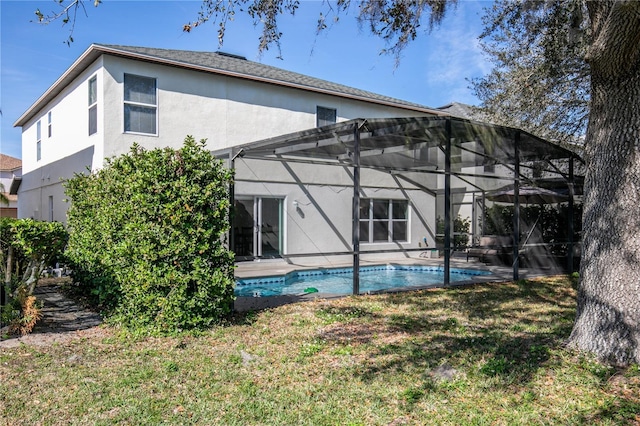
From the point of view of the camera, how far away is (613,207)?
195 inches

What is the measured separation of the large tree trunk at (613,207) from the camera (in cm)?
472

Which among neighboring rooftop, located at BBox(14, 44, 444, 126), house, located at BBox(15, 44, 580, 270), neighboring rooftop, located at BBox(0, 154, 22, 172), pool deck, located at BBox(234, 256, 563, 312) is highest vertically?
neighboring rooftop, located at BBox(0, 154, 22, 172)

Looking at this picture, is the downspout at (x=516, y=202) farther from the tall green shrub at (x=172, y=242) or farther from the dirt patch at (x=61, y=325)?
the dirt patch at (x=61, y=325)

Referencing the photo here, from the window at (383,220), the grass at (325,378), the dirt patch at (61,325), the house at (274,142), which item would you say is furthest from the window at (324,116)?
the grass at (325,378)

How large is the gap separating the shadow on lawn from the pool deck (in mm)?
1713

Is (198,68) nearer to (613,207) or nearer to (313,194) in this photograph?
(313,194)

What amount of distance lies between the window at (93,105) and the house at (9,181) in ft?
38.9

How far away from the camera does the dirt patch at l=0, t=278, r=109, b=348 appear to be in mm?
5652

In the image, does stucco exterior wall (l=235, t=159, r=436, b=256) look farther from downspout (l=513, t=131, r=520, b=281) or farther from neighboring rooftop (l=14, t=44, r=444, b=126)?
A: downspout (l=513, t=131, r=520, b=281)

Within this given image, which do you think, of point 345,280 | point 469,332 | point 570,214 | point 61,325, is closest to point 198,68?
point 345,280

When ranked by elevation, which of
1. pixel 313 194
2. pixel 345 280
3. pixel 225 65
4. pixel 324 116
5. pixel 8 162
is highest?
pixel 8 162

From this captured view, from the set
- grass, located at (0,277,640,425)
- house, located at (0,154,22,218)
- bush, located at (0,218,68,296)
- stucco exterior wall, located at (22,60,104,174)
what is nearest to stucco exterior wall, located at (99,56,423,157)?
stucco exterior wall, located at (22,60,104,174)

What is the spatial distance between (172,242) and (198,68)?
8.14 meters

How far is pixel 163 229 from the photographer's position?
232 inches
